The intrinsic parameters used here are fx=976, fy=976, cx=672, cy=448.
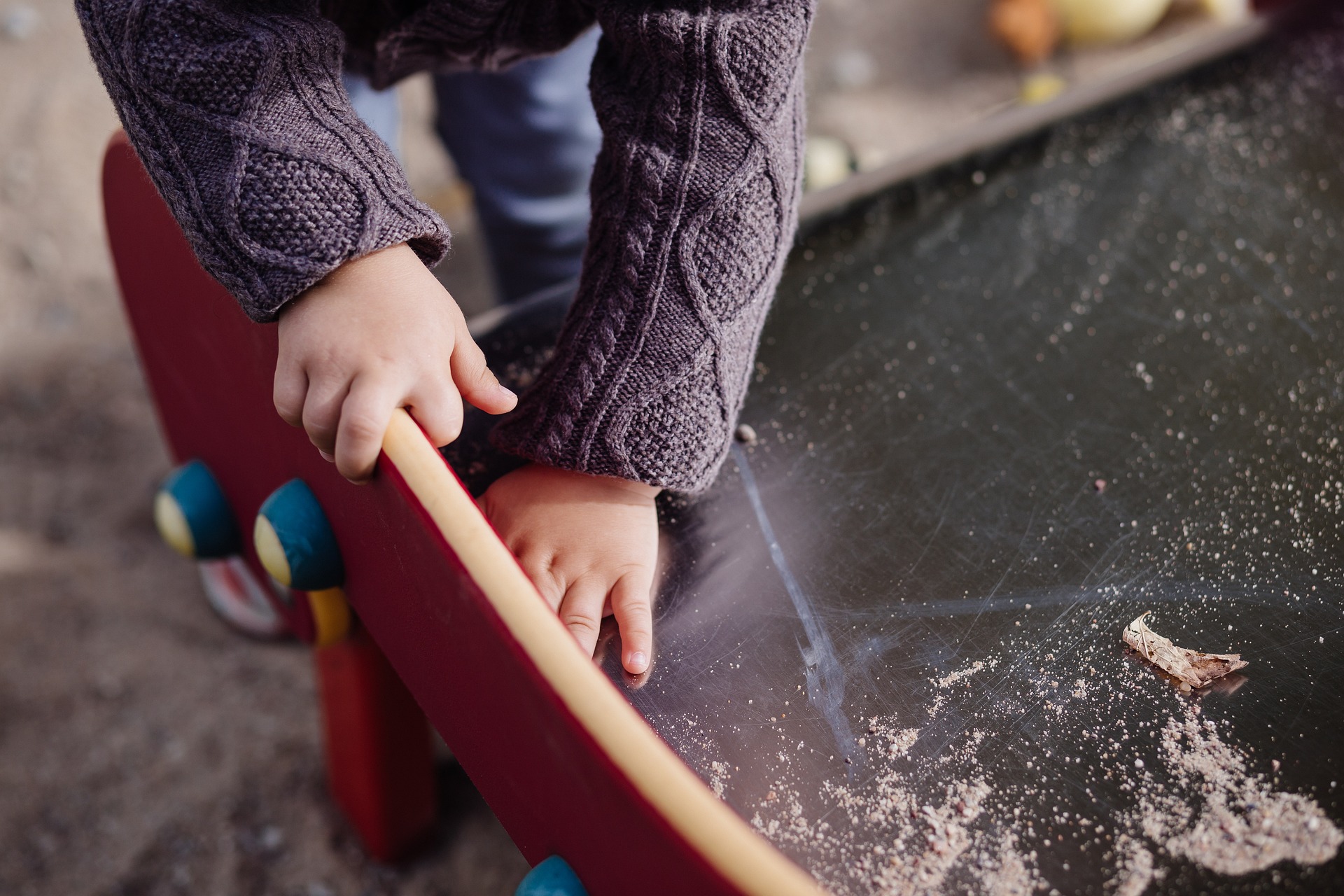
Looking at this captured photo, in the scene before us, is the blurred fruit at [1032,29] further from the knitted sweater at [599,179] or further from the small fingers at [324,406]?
the small fingers at [324,406]

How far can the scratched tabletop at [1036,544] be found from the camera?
523 mm

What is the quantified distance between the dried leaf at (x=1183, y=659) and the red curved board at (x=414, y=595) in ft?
1.15

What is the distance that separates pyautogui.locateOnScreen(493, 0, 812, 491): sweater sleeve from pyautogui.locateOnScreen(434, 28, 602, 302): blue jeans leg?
1.35ft

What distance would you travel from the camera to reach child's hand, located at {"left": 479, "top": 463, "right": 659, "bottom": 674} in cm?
57

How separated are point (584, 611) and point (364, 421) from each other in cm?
18

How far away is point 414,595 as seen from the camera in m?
0.51

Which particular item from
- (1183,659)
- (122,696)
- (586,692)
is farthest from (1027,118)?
(122,696)

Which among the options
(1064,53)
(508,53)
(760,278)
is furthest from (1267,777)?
(1064,53)

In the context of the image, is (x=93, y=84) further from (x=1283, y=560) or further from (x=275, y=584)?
(x=1283, y=560)

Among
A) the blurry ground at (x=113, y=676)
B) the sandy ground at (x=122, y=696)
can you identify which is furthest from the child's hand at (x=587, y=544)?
the sandy ground at (x=122, y=696)

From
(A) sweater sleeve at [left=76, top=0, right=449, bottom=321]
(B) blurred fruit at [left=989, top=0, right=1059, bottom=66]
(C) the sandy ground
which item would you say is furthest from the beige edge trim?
(B) blurred fruit at [left=989, top=0, right=1059, bottom=66]

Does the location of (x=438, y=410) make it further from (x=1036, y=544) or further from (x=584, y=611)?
(x=1036, y=544)

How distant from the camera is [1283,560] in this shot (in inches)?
25.5

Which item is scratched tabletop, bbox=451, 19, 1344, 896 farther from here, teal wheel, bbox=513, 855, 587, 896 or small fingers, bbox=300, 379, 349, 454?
small fingers, bbox=300, 379, 349, 454
